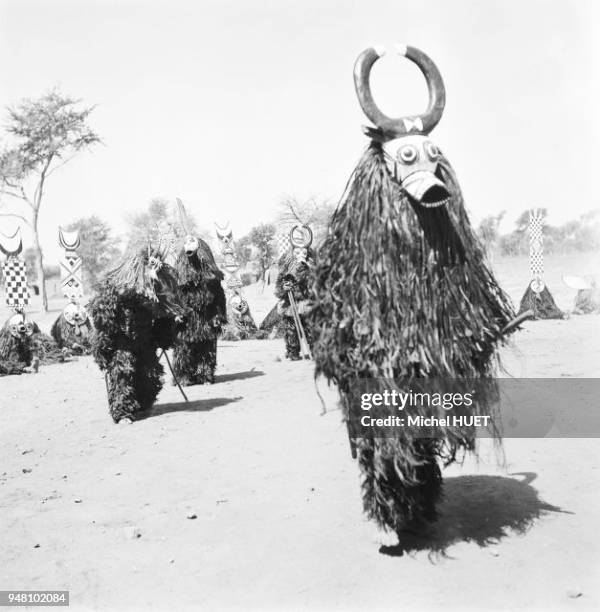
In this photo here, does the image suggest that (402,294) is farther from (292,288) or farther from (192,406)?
(292,288)

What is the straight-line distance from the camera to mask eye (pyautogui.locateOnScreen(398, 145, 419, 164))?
4.50 meters

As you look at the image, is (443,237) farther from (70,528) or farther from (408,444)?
Result: (70,528)

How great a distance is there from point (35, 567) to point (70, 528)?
726 mm

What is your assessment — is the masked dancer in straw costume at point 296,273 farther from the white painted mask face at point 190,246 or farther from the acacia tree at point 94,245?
the acacia tree at point 94,245

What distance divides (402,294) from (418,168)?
76cm

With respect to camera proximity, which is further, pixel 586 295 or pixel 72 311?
pixel 586 295

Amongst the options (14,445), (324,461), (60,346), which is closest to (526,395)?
(324,461)

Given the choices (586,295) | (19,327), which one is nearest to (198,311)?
(19,327)

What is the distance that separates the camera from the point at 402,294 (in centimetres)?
453

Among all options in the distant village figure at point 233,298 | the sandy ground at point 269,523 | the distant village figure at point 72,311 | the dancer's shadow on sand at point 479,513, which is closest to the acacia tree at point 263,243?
the distant village figure at point 233,298

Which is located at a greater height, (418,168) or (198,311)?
(418,168)

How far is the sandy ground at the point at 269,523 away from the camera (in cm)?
446

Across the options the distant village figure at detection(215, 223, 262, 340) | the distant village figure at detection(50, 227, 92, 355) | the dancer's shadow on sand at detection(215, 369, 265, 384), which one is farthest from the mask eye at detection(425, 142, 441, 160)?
the distant village figure at detection(215, 223, 262, 340)

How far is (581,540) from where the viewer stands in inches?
187
